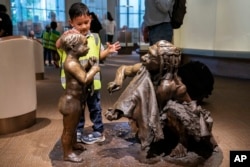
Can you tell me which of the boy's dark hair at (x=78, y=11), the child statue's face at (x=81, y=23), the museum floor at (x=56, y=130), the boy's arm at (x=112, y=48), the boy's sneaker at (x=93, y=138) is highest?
the boy's dark hair at (x=78, y=11)

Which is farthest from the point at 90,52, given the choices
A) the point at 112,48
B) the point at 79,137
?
the point at 79,137

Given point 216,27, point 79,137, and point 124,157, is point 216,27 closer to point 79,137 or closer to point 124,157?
point 79,137

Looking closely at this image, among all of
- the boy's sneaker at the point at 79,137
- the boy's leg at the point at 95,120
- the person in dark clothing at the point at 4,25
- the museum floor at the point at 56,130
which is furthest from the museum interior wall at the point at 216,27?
the boy's sneaker at the point at 79,137

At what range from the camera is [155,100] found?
1.98 metres

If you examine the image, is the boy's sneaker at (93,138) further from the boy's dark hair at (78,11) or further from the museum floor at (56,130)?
the boy's dark hair at (78,11)

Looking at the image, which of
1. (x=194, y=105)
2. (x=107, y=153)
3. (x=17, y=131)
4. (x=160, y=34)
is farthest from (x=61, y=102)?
(x=160, y=34)

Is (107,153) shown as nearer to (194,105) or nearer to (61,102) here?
(61,102)

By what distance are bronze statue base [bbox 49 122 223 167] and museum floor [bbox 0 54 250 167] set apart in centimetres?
2

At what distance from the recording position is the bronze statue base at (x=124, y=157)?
1935 millimetres

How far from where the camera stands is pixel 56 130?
2.88 meters

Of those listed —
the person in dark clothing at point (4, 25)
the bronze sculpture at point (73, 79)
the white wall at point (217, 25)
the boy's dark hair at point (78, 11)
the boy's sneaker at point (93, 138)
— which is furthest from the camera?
the white wall at point (217, 25)

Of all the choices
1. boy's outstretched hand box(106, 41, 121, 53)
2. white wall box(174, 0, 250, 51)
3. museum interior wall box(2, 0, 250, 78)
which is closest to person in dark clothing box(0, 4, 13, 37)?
boy's outstretched hand box(106, 41, 121, 53)

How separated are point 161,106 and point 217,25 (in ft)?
20.8

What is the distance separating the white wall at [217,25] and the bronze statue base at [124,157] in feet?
20.0
